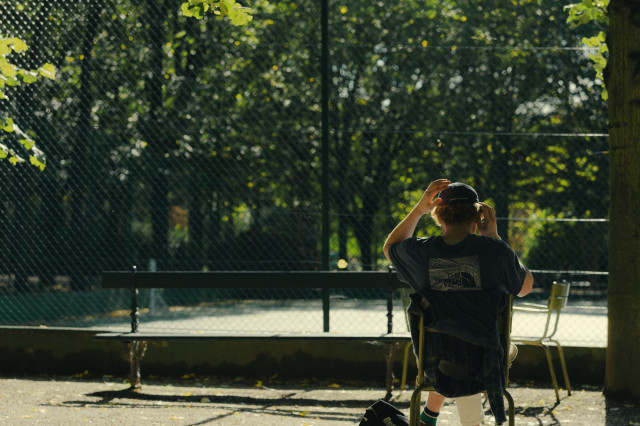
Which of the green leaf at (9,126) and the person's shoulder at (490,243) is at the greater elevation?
the green leaf at (9,126)

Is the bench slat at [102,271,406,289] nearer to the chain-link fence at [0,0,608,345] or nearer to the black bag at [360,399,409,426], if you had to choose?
the chain-link fence at [0,0,608,345]

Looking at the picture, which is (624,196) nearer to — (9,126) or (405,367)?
(405,367)

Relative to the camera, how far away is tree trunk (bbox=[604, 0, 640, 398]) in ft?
20.1

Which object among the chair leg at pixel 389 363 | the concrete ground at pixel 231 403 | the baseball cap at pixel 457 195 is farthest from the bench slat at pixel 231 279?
the baseball cap at pixel 457 195

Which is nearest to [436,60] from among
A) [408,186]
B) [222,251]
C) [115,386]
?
[408,186]

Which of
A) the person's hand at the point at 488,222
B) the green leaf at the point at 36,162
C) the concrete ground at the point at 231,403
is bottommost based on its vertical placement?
the concrete ground at the point at 231,403

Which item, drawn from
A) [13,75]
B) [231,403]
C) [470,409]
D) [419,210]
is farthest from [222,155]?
[470,409]

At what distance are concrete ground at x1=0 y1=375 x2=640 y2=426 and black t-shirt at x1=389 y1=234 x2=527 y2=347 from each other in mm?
2413

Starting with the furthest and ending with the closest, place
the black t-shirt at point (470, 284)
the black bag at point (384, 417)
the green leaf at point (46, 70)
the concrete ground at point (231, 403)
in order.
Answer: the green leaf at point (46, 70) → the concrete ground at point (231, 403) → the black bag at point (384, 417) → the black t-shirt at point (470, 284)

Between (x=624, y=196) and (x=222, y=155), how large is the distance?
13.2 ft

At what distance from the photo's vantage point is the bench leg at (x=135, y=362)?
7031mm

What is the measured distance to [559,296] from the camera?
21.3 ft

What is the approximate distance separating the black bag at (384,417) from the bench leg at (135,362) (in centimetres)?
350

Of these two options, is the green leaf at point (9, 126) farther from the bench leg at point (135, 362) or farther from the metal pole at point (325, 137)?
the metal pole at point (325, 137)
